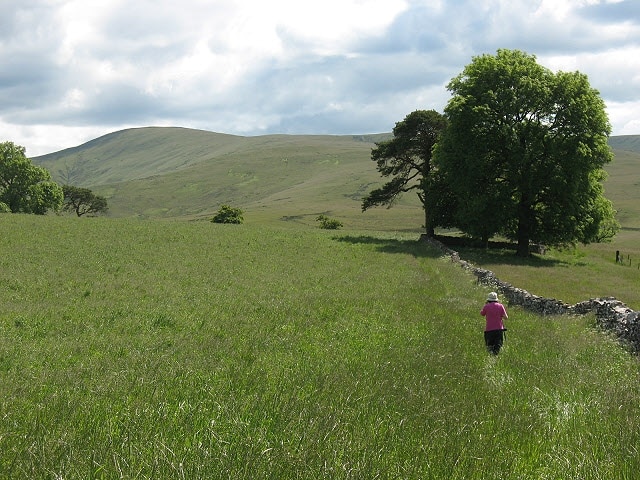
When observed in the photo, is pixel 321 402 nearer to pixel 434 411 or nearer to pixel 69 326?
pixel 434 411

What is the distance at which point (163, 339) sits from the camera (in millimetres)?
14031

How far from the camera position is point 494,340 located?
46.0ft

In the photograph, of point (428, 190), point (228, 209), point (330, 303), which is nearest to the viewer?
point (330, 303)

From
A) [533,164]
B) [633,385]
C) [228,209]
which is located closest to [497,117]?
[533,164]

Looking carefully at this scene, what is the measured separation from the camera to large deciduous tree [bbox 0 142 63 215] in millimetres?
84000

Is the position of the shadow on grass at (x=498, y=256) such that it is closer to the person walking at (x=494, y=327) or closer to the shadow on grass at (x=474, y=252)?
the shadow on grass at (x=474, y=252)

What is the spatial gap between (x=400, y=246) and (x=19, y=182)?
223ft

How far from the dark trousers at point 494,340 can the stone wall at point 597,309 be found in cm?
457

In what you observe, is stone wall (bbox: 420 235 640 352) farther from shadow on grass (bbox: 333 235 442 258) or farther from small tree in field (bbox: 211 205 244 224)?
small tree in field (bbox: 211 205 244 224)

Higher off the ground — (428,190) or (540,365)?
(428,190)

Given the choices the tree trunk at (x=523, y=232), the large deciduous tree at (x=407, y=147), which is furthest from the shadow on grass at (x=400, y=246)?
the tree trunk at (x=523, y=232)

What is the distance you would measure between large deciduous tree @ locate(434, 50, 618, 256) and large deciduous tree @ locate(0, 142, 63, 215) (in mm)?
69612

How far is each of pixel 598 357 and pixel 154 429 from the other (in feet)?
40.3

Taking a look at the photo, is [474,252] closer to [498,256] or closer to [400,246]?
[498,256]
